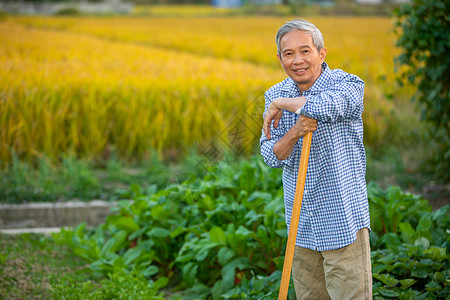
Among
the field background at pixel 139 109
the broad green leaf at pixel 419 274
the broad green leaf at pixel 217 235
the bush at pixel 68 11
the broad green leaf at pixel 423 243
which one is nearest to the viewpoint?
the broad green leaf at pixel 419 274

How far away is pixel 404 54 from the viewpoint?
4602 millimetres

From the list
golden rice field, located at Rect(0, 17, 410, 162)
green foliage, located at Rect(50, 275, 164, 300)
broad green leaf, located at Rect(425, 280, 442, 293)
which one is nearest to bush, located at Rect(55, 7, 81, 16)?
golden rice field, located at Rect(0, 17, 410, 162)

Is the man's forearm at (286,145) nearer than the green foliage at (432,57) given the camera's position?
Yes

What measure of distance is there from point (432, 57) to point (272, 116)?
10.0 feet

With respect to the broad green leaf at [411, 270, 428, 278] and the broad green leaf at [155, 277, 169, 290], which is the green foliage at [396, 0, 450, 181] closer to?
the broad green leaf at [411, 270, 428, 278]

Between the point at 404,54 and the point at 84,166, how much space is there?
3.19m

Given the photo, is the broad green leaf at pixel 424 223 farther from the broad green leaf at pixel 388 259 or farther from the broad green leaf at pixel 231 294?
the broad green leaf at pixel 231 294

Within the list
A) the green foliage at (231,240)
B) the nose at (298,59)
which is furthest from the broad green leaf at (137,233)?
the nose at (298,59)

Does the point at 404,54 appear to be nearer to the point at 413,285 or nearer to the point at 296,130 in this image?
the point at 413,285

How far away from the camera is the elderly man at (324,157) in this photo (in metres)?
1.93

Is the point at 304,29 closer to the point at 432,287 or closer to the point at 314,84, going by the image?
the point at 314,84

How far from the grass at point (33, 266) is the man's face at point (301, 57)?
6.57ft

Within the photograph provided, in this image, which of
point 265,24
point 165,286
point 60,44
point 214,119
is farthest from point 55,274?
point 265,24

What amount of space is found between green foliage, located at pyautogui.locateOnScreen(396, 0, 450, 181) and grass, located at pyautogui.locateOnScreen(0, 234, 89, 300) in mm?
3223
